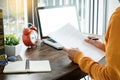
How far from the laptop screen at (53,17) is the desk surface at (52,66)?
0.56 feet

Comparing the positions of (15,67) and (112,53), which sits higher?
(112,53)

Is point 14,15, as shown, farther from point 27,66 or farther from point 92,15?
point 92,15

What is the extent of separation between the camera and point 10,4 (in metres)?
1.98

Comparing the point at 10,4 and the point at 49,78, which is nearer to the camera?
the point at 49,78

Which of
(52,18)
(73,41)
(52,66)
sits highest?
(52,18)

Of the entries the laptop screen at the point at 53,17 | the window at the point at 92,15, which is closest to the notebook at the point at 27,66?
the laptop screen at the point at 53,17

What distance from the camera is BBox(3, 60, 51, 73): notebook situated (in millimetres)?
1280

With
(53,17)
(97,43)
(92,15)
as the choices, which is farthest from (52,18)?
(92,15)

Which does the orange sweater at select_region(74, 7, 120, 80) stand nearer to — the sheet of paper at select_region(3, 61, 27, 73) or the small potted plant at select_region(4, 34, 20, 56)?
the sheet of paper at select_region(3, 61, 27, 73)

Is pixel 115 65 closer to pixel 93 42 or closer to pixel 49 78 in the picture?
pixel 49 78

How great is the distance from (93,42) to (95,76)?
0.54m

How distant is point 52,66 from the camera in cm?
136

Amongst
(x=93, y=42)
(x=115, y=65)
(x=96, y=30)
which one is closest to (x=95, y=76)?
(x=115, y=65)

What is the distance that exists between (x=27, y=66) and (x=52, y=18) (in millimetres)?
697
